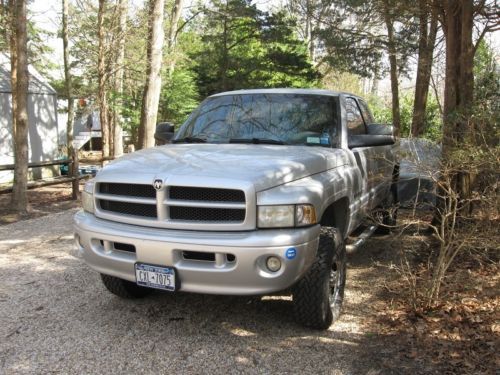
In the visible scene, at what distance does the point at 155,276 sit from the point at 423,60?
10.9m

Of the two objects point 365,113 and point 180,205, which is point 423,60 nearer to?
point 365,113

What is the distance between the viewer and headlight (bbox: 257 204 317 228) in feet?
10.8

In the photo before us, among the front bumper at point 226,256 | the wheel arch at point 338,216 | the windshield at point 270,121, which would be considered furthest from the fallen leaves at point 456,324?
the windshield at point 270,121

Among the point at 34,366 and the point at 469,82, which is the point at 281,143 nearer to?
the point at 34,366

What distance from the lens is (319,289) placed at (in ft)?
11.9

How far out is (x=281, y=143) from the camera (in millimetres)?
4445

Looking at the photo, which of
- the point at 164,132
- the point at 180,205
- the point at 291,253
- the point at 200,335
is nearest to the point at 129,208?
the point at 180,205

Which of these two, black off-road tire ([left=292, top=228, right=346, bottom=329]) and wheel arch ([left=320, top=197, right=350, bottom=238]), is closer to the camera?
black off-road tire ([left=292, top=228, right=346, bottom=329])

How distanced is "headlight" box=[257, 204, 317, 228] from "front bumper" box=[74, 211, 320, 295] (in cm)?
5

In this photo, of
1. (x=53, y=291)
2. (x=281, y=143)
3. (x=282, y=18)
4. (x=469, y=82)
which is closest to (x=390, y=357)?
(x=281, y=143)

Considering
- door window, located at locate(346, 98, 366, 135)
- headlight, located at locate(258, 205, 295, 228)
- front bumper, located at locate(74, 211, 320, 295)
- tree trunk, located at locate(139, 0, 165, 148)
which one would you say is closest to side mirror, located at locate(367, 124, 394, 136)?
door window, located at locate(346, 98, 366, 135)

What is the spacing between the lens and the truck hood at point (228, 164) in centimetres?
341

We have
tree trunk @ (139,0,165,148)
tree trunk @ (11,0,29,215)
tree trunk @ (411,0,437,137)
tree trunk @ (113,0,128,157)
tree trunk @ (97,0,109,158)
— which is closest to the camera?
tree trunk @ (411,0,437,137)

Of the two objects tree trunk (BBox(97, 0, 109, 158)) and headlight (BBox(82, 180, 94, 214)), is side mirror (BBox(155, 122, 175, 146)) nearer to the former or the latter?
headlight (BBox(82, 180, 94, 214))
